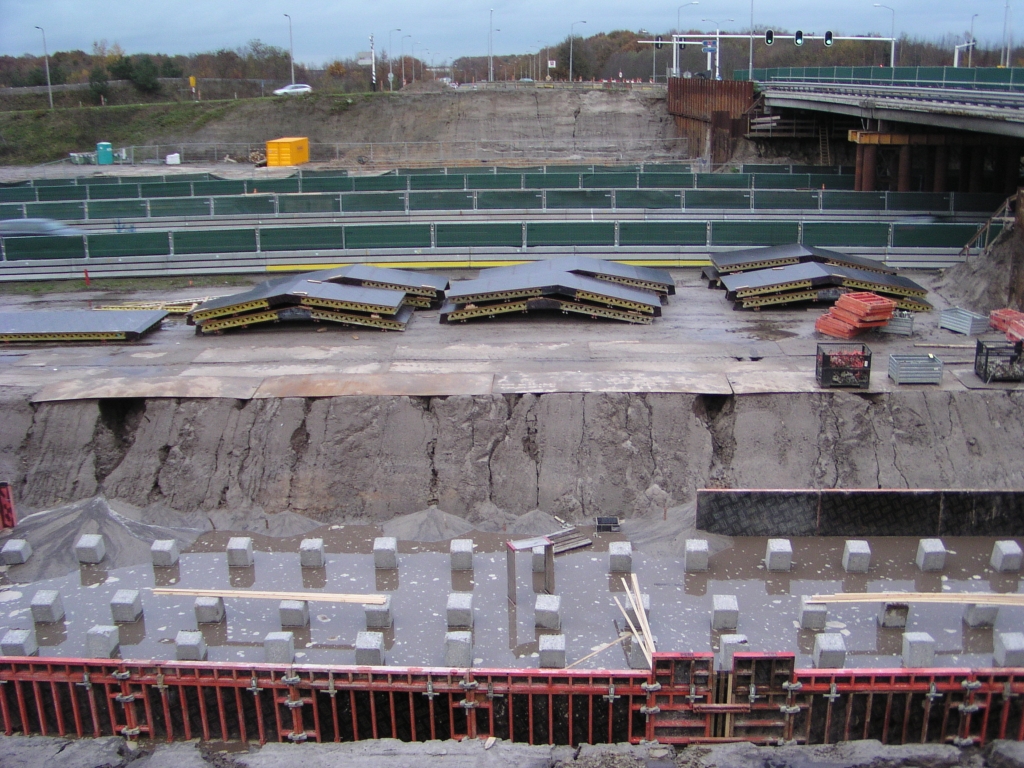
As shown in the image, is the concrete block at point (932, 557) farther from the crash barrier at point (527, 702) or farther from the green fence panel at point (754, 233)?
the green fence panel at point (754, 233)

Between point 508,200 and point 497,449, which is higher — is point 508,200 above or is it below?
above

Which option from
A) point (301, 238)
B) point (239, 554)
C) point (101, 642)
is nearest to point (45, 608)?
point (101, 642)

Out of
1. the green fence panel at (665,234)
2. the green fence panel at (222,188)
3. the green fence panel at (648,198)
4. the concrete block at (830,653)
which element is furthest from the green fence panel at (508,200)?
the concrete block at (830,653)

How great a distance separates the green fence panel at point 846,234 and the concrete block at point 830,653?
21.6 meters

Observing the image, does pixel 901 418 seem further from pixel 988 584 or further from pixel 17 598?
pixel 17 598

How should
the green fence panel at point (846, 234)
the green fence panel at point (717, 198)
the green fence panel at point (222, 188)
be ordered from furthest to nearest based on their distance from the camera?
the green fence panel at point (222, 188)
the green fence panel at point (717, 198)
the green fence panel at point (846, 234)

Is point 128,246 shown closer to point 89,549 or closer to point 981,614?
point 89,549

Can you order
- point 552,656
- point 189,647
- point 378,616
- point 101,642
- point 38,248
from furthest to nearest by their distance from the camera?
1. point 38,248
2. point 378,616
3. point 101,642
4. point 189,647
5. point 552,656

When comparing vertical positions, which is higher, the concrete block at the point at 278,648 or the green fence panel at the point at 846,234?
the green fence panel at the point at 846,234

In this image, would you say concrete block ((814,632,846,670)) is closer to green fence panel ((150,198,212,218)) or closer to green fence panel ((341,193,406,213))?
green fence panel ((341,193,406,213))

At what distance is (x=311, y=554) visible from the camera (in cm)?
1577

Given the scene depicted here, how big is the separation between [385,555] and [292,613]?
7.01ft

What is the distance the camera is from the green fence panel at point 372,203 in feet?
125

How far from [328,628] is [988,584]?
10.2 metres
